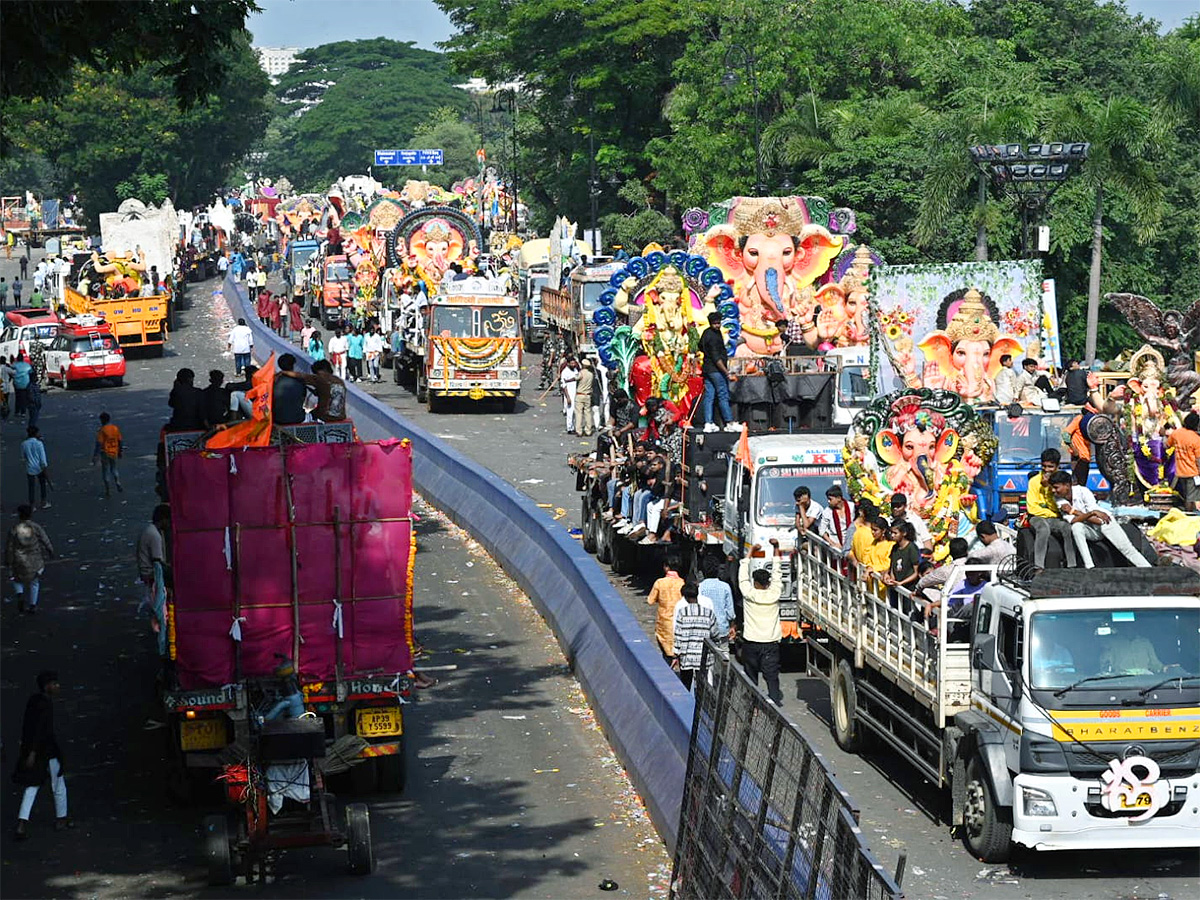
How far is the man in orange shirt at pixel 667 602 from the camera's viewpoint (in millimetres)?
18125

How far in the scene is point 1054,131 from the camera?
154 ft

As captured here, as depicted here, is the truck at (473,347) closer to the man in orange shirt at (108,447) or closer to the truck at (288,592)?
the man in orange shirt at (108,447)

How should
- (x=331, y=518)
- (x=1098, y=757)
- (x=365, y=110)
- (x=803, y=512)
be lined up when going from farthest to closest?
1. (x=365, y=110)
2. (x=803, y=512)
3. (x=331, y=518)
4. (x=1098, y=757)

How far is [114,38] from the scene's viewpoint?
1631 centimetres

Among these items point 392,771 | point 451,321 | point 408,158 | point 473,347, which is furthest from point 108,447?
point 408,158

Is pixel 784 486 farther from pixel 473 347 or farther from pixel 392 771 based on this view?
pixel 473 347

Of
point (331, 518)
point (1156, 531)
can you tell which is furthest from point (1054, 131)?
point (331, 518)

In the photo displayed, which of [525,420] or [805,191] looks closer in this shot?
[525,420]

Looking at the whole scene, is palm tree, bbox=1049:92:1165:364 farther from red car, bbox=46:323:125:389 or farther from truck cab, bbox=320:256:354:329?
truck cab, bbox=320:256:354:329

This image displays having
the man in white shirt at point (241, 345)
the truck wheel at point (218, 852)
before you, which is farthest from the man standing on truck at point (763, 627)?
the man in white shirt at point (241, 345)

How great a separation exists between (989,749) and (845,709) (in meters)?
3.56

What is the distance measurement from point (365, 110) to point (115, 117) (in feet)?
296

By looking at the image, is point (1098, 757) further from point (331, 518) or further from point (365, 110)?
point (365, 110)

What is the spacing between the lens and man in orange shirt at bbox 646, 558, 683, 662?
18125 mm
